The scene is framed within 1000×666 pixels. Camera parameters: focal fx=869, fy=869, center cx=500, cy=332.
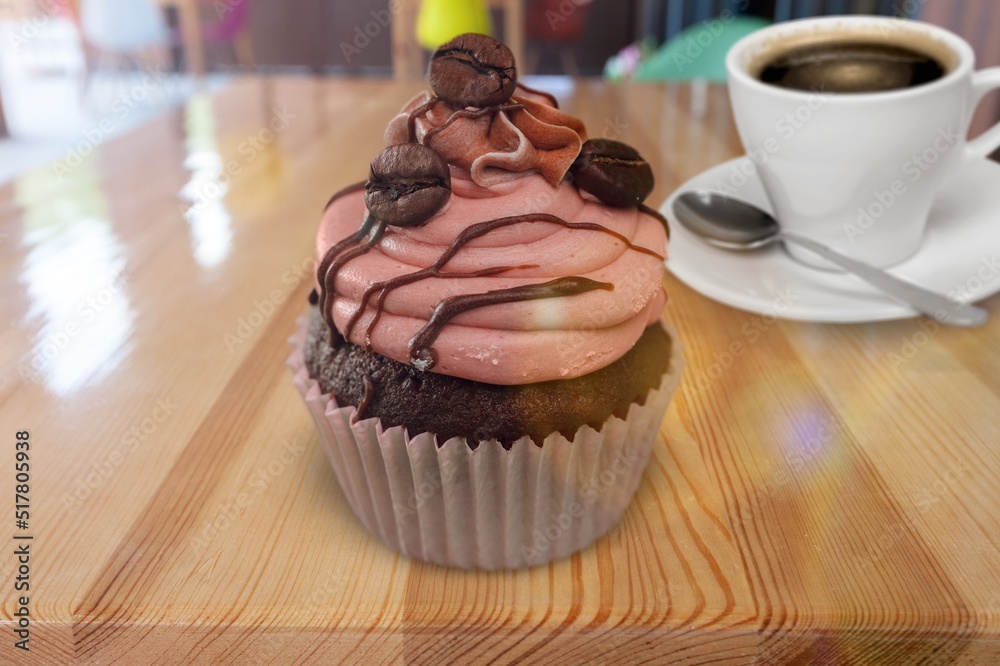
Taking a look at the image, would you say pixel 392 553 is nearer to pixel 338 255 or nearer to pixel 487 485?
pixel 487 485

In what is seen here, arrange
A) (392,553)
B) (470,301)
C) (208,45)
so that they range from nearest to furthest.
A: (470,301) → (392,553) → (208,45)

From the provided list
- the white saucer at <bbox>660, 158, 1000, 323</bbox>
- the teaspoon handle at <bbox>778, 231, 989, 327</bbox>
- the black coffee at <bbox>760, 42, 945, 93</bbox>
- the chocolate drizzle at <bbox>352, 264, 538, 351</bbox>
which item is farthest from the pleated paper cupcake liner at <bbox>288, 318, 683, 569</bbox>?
the black coffee at <bbox>760, 42, 945, 93</bbox>

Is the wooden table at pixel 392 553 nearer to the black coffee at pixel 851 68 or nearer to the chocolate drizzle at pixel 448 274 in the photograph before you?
the chocolate drizzle at pixel 448 274

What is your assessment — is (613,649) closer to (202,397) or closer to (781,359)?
(781,359)

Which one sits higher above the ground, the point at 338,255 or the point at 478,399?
the point at 338,255

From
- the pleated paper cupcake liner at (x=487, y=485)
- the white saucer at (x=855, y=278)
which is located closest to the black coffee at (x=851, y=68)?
the white saucer at (x=855, y=278)

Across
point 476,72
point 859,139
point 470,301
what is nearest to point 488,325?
point 470,301
